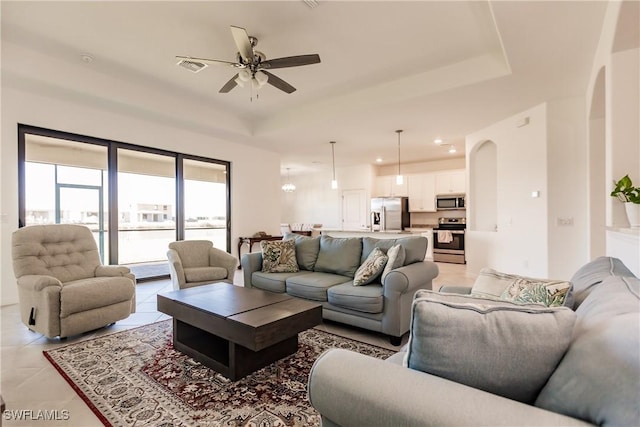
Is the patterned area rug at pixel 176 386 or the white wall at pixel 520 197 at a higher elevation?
the white wall at pixel 520 197

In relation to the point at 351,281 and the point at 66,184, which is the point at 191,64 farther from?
the point at 66,184

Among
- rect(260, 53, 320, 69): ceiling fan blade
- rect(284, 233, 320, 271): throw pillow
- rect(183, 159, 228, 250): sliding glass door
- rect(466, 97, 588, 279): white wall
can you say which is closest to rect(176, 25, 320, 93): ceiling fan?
rect(260, 53, 320, 69): ceiling fan blade

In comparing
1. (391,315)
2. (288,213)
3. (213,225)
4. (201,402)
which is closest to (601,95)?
(391,315)

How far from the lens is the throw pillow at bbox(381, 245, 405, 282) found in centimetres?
292

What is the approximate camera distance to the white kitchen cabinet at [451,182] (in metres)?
7.78

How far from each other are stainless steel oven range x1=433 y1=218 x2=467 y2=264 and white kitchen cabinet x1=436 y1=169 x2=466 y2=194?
794 mm

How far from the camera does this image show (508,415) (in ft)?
2.47

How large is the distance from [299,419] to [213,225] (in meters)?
5.14

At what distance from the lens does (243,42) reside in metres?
2.72

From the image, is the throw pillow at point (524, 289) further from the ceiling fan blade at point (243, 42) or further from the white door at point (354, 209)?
the white door at point (354, 209)

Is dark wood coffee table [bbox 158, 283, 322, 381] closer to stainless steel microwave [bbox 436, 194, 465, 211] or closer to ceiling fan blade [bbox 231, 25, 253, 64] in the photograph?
ceiling fan blade [bbox 231, 25, 253, 64]

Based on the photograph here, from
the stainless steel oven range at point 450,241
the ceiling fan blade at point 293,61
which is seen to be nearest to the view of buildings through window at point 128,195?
Answer: the ceiling fan blade at point 293,61

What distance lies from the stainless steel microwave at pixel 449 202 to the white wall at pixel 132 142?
4.12m

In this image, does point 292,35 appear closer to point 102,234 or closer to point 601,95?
point 601,95
